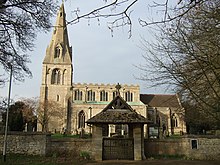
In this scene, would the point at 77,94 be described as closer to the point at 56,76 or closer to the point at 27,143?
the point at 56,76

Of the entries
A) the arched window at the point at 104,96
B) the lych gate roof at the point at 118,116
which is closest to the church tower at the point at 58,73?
the arched window at the point at 104,96

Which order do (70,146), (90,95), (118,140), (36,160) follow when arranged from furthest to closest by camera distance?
(90,95)
(70,146)
(118,140)
(36,160)

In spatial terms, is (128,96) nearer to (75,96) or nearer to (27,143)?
(75,96)

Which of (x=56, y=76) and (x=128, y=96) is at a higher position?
(x=56, y=76)

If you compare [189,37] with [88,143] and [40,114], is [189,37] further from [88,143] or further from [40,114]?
[40,114]

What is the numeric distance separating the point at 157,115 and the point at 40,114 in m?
26.6

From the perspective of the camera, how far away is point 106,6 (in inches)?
133

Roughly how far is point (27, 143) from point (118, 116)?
6486 mm

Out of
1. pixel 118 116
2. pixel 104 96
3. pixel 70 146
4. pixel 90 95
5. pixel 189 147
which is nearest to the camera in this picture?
pixel 118 116

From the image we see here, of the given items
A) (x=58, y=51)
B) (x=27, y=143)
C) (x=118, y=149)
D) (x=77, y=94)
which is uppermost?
(x=58, y=51)

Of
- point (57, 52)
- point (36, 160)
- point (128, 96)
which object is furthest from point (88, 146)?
point (57, 52)

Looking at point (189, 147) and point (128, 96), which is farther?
point (128, 96)

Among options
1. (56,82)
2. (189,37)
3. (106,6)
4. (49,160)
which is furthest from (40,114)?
(106,6)

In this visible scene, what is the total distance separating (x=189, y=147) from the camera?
61.0 ft
